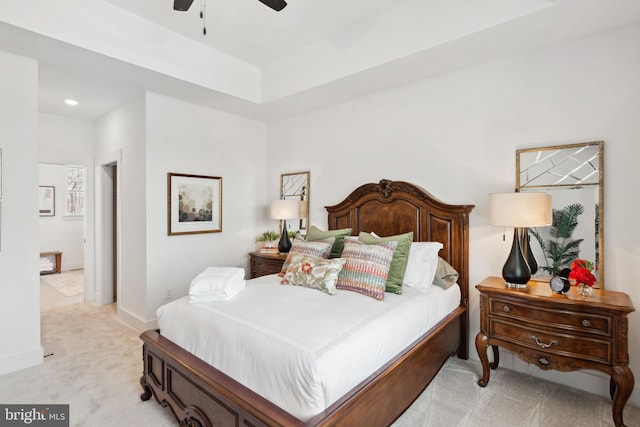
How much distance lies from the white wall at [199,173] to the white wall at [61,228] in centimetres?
500

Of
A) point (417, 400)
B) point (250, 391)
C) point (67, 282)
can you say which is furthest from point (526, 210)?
point (67, 282)

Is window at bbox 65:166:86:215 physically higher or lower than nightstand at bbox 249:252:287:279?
higher

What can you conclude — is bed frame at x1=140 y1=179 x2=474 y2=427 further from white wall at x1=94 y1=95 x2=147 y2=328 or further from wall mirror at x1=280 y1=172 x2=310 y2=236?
white wall at x1=94 y1=95 x2=147 y2=328

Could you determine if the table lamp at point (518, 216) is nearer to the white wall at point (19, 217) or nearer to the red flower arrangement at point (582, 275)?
the red flower arrangement at point (582, 275)

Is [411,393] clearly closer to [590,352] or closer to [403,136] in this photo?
[590,352]

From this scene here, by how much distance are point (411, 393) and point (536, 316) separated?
1009 millimetres

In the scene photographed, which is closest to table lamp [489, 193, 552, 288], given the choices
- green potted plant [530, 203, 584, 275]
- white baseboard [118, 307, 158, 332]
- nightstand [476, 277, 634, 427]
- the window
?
nightstand [476, 277, 634, 427]

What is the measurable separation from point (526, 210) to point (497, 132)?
854 millimetres

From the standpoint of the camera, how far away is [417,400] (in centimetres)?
234

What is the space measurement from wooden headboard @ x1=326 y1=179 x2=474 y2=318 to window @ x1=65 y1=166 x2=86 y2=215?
6.56 m

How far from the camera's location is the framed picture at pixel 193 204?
3820 millimetres

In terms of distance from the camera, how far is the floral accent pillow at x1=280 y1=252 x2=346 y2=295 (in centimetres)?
254

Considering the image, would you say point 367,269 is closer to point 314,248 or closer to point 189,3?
point 314,248

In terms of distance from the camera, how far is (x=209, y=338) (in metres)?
1.89
